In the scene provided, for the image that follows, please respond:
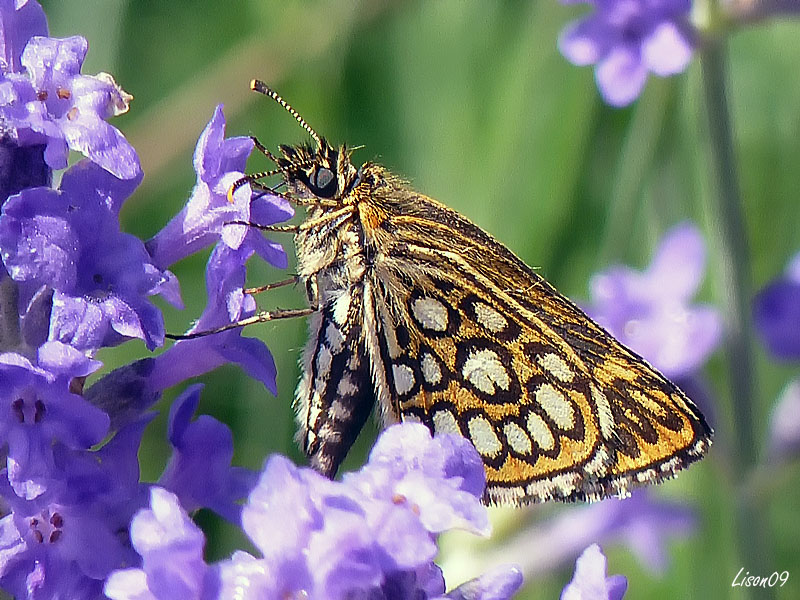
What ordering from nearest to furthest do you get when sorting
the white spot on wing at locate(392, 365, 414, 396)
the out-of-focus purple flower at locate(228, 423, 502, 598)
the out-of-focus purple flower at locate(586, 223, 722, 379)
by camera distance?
the out-of-focus purple flower at locate(228, 423, 502, 598)
the white spot on wing at locate(392, 365, 414, 396)
the out-of-focus purple flower at locate(586, 223, 722, 379)

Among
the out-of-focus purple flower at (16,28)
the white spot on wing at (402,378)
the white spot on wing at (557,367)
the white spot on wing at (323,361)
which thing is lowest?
the white spot on wing at (557,367)

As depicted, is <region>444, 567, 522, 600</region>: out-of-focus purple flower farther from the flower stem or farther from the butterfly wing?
the flower stem

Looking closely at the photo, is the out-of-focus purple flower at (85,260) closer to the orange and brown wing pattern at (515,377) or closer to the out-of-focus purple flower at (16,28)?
the out-of-focus purple flower at (16,28)

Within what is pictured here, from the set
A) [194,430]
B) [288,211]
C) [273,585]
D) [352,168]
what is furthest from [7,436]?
[352,168]

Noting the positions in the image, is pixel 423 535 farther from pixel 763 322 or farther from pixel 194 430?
pixel 763 322

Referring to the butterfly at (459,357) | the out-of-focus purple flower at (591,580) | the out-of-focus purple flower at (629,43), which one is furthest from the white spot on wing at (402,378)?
the out-of-focus purple flower at (629,43)

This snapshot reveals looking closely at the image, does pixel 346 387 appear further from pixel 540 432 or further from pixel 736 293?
pixel 736 293

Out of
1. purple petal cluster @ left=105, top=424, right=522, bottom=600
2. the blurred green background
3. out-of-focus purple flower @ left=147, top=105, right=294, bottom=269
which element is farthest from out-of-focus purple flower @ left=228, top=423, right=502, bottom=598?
the blurred green background
